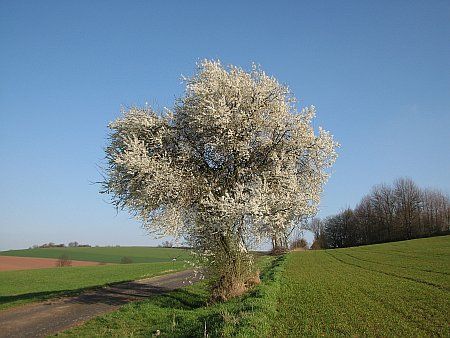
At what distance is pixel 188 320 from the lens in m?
16.6

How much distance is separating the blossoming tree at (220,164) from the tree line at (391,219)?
98.9 meters

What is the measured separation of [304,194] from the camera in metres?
20.5

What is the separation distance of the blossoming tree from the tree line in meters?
98.9

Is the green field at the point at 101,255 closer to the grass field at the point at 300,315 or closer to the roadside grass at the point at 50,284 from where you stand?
the roadside grass at the point at 50,284

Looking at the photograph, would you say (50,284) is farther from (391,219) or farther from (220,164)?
(391,219)

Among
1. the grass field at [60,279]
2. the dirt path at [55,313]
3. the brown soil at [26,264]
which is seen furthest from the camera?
the brown soil at [26,264]

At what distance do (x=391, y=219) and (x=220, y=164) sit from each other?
117 meters

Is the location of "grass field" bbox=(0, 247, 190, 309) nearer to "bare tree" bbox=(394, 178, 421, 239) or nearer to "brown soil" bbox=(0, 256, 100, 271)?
"brown soil" bbox=(0, 256, 100, 271)

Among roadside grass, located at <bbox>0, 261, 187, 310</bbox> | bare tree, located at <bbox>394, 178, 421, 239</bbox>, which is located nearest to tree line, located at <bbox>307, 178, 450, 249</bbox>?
bare tree, located at <bbox>394, 178, 421, 239</bbox>

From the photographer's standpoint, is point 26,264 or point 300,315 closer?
point 300,315

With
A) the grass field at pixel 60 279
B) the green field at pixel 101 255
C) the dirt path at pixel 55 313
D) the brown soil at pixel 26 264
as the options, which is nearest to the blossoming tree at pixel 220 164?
the grass field at pixel 60 279

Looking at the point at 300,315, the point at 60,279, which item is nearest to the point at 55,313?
the point at 300,315

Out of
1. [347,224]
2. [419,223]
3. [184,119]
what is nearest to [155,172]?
[184,119]

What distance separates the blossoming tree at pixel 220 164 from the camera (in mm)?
19781
